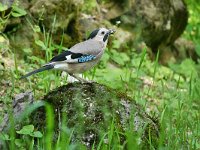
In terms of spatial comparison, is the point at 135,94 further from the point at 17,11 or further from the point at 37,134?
the point at 37,134

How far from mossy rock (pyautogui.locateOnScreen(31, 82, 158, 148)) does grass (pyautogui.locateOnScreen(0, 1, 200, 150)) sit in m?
0.08

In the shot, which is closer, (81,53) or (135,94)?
(81,53)

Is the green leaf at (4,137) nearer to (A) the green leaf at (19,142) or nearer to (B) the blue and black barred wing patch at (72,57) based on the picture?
(A) the green leaf at (19,142)

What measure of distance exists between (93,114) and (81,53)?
82 centimetres

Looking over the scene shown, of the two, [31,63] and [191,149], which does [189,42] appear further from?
[191,149]

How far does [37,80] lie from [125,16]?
138 inches

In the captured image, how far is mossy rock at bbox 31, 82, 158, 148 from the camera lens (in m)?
4.70

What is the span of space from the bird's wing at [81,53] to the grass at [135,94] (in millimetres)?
337

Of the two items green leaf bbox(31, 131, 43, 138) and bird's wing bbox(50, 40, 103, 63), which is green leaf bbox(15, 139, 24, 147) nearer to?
green leaf bbox(31, 131, 43, 138)

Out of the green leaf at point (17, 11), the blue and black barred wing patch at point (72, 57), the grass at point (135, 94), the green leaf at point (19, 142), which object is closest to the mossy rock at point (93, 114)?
the grass at point (135, 94)

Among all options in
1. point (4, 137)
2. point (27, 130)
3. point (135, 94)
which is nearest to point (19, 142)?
point (27, 130)

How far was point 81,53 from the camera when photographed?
550 cm

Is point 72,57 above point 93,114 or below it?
above

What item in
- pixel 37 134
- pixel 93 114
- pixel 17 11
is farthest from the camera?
pixel 17 11
